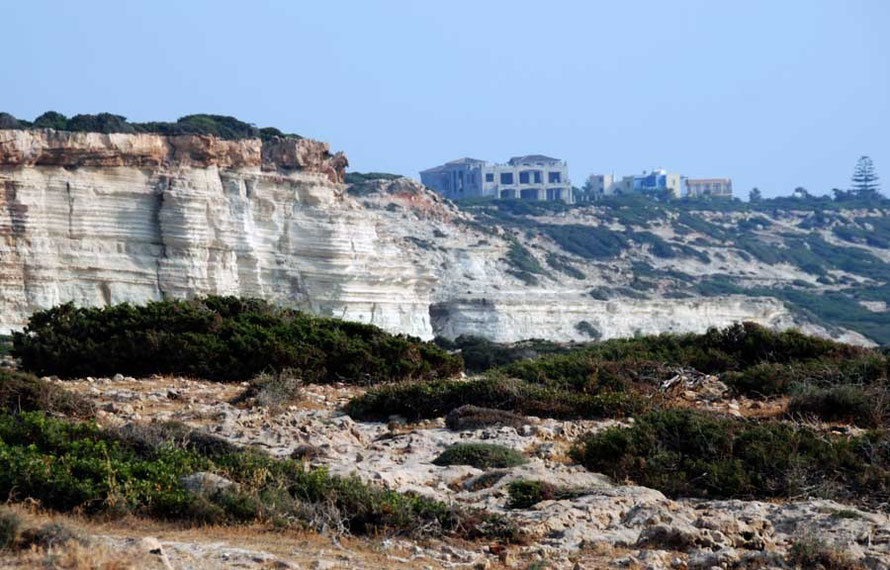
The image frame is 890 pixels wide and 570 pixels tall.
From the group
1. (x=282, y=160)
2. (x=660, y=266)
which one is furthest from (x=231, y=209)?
(x=660, y=266)

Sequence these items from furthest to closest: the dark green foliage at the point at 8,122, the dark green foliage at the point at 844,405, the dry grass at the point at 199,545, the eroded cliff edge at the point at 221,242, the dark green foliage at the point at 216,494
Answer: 1. the dark green foliage at the point at 8,122
2. the eroded cliff edge at the point at 221,242
3. the dark green foliage at the point at 844,405
4. the dark green foliage at the point at 216,494
5. the dry grass at the point at 199,545

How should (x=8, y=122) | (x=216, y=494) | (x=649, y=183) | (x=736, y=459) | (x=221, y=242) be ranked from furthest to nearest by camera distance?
(x=649, y=183)
(x=8, y=122)
(x=221, y=242)
(x=736, y=459)
(x=216, y=494)

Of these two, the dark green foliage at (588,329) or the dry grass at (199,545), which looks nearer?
the dry grass at (199,545)

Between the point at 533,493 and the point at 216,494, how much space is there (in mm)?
2220

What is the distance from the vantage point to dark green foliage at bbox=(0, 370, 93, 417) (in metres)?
11.7

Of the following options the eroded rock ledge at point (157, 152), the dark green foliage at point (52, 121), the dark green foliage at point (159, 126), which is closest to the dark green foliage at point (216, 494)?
the eroded rock ledge at point (157, 152)

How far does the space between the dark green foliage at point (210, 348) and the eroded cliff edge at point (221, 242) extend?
701 inches

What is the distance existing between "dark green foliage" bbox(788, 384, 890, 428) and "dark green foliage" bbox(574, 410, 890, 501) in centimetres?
208

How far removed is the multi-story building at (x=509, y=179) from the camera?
134 metres

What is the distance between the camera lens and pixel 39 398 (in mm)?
11805

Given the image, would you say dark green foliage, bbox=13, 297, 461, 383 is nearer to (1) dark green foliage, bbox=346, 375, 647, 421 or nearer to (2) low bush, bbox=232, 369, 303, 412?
(2) low bush, bbox=232, 369, 303, 412

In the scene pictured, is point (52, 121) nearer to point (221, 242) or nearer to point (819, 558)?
point (221, 242)

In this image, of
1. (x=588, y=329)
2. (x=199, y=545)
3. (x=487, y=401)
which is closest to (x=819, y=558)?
(x=199, y=545)

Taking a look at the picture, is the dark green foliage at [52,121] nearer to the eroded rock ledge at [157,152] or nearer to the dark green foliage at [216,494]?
the eroded rock ledge at [157,152]
